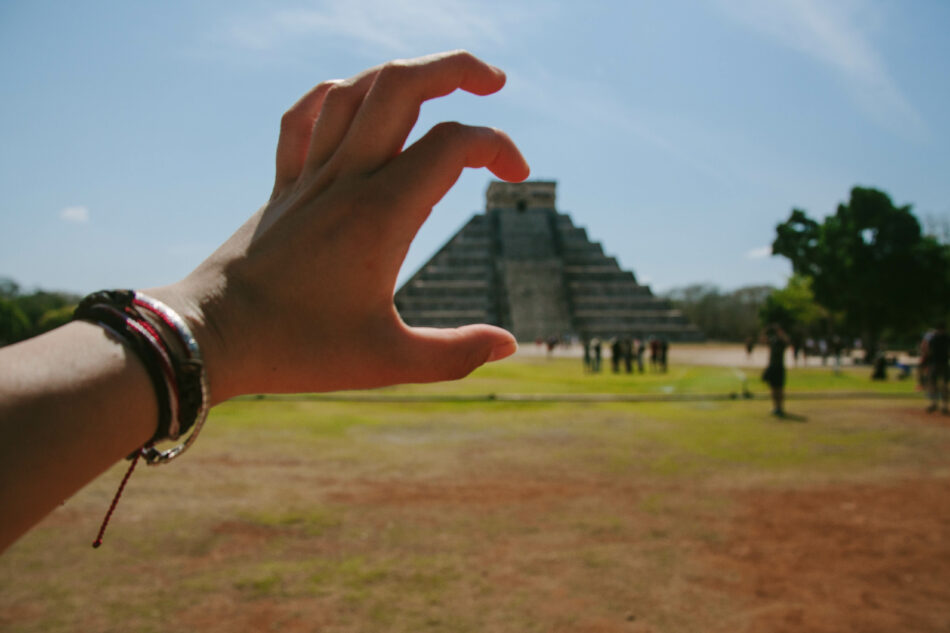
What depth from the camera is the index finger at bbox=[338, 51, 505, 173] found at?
127 cm

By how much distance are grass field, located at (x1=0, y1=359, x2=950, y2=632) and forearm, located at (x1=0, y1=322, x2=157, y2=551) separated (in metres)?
3.34

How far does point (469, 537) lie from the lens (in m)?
5.50

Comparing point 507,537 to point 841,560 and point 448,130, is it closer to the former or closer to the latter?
point 841,560

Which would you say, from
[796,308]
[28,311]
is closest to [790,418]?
[796,308]

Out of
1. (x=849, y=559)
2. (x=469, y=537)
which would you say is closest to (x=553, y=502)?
(x=469, y=537)

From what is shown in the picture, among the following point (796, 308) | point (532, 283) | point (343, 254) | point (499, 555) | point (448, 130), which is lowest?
point (499, 555)

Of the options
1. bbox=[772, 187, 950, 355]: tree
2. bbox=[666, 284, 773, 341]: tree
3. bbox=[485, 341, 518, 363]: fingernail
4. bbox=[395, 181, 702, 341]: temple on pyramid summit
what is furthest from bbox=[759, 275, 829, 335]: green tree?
bbox=[485, 341, 518, 363]: fingernail

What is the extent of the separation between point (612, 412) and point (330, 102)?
38.1 ft

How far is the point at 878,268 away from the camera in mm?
31219

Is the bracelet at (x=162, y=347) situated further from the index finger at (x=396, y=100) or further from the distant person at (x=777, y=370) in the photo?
the distant person at (x=777, y=370)

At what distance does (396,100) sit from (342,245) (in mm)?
289

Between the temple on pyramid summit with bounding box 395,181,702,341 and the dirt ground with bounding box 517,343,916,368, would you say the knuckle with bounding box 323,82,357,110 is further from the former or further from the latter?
the temple on pyramid summit with bounding box 395,181,702,341

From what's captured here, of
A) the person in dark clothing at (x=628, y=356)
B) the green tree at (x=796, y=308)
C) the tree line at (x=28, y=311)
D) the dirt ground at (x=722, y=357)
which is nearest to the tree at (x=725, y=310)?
the green tree at (x=796, y=308)

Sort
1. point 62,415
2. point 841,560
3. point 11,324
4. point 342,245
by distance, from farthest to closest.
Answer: point 11,324, point 841,560, point 342,245, point 62,415
